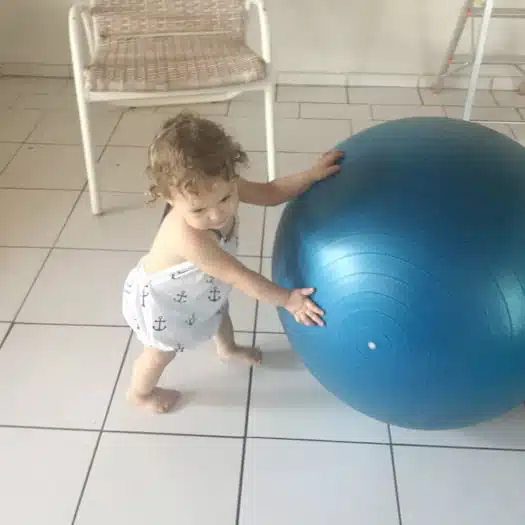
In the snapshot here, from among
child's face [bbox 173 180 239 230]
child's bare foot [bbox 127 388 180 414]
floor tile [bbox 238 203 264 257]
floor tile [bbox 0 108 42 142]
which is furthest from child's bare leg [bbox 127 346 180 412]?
floor tile [bbox 0 108 42 142]

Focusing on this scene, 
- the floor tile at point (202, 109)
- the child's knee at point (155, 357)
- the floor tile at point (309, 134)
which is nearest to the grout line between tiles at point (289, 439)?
the child's knee at point (155, 357)

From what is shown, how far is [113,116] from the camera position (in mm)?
2695

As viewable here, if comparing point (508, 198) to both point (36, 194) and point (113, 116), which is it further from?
point (113, 116)

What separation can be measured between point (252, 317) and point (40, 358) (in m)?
0.54

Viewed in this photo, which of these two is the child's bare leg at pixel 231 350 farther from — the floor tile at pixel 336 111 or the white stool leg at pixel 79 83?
the floor tile at pixel 336 111

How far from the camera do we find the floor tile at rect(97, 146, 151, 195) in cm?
224

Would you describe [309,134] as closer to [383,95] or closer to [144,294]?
[383,95]

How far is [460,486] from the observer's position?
130 cm

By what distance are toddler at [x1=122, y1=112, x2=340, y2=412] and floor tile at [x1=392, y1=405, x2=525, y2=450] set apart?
44 cm

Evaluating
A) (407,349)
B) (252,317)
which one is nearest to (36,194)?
(252,317)

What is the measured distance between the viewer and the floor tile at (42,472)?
1.25 m

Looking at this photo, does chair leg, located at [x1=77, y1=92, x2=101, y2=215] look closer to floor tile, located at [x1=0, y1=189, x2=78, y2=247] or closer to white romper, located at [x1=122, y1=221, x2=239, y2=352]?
floor tile, located at [x1=0, y1=189, x2=78, y2=247]

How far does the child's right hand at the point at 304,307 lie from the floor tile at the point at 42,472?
1.83 ft

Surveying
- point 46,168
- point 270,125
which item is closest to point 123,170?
point 46,168
